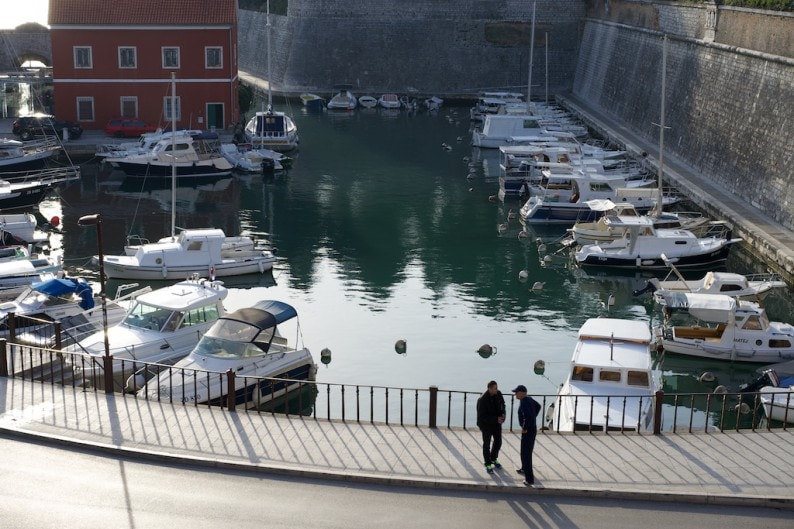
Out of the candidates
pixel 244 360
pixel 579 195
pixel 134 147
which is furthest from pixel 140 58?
pixel 244 360

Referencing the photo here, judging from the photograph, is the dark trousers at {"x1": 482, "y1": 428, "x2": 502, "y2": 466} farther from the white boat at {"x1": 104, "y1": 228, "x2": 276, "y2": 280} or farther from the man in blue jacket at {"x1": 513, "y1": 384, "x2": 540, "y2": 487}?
the white boat at {"x1": 104, "y1": 228, "x2": 276, "y2": 280}

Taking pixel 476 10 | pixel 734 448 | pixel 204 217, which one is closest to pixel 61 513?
pixel 734 448

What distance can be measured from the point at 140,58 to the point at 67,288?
2806 cm

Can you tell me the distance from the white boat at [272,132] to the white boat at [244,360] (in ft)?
93.7

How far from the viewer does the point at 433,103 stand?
66750 mm

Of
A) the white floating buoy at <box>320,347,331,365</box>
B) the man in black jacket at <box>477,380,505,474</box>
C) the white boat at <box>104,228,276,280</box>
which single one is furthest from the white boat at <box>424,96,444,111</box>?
the man in black jacket at <box>477,380,505,474</box>

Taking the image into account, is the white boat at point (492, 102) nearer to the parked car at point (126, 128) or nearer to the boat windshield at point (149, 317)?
the parked car at point (126, 128)

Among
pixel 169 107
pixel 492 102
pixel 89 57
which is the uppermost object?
pixel 89 57

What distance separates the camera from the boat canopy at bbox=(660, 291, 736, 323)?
2442 centimetres

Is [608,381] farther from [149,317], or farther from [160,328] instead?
[149,317]

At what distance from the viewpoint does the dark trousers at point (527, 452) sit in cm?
1402

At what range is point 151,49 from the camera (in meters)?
50.0

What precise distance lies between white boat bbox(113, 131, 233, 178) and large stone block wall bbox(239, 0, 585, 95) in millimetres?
25779

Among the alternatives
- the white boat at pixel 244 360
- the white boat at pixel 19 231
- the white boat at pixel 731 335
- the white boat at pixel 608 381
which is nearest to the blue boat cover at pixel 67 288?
the white boat at pixel 244 360
